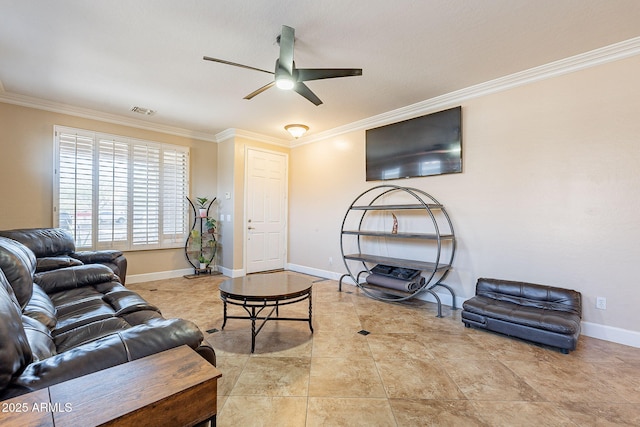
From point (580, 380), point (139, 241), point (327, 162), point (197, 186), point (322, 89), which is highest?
point (322, 89)

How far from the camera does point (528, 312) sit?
9.06 ft

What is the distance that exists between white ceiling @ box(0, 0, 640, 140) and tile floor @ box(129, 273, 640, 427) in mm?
2753

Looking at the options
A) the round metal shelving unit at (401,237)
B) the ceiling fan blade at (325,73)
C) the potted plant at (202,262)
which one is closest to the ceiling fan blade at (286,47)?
the ceiling fan blade at (325,73)

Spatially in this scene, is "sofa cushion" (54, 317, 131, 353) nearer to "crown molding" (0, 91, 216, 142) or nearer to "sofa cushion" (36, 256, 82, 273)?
"sofa cushion" (36, 256, 82, 273)

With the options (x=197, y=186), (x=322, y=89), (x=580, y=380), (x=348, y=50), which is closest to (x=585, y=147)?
(x=580, y=380)

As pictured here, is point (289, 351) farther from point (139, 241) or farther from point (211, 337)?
point (139, 241)

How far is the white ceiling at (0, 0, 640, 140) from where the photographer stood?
88.3 inches

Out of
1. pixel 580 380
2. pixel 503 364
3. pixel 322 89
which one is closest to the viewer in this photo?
pixel 580 380

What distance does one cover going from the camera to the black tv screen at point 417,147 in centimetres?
374

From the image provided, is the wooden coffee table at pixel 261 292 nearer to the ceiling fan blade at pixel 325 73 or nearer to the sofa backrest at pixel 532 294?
the ceiling fan blade at pixel 325 73

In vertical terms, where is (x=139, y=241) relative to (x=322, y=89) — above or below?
below

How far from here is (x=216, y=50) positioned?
9.25 feet

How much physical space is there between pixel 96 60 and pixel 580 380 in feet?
16.7

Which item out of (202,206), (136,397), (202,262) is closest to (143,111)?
(202,206)
